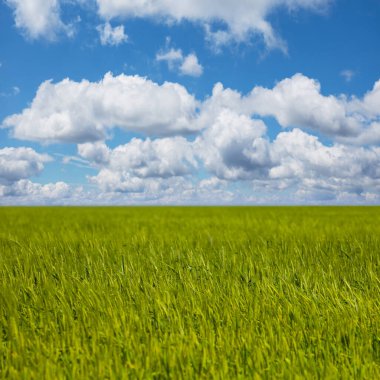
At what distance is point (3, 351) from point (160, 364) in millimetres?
1227

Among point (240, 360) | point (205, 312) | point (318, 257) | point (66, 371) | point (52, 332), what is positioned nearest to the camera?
point (66, 371)

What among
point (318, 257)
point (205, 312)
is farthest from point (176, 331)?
point (318, 257)

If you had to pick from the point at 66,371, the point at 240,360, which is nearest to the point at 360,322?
the point at 240,360

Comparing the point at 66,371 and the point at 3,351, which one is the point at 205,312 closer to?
the point at 66,371

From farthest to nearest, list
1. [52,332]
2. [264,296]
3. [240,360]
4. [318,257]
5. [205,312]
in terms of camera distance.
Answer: [318,257], [264,296], [205,312], [52,332], [240,360]

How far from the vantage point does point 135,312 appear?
3449 mm

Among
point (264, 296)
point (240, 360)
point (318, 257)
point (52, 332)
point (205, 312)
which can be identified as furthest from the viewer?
point (318, 257)

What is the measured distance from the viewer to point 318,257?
20.0 ft

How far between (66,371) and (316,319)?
201 centimetres

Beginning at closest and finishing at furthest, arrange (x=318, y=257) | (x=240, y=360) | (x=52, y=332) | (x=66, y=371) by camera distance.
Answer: (x=66, y=371), (x=240, y=360), (x=52, y=332), (x=318, y=257)

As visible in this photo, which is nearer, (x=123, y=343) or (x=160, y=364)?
(x=160, y=364)

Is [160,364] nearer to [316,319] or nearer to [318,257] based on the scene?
[316,319]

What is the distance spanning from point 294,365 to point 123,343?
48.5 inches

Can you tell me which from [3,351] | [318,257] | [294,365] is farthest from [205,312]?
[318,257]
